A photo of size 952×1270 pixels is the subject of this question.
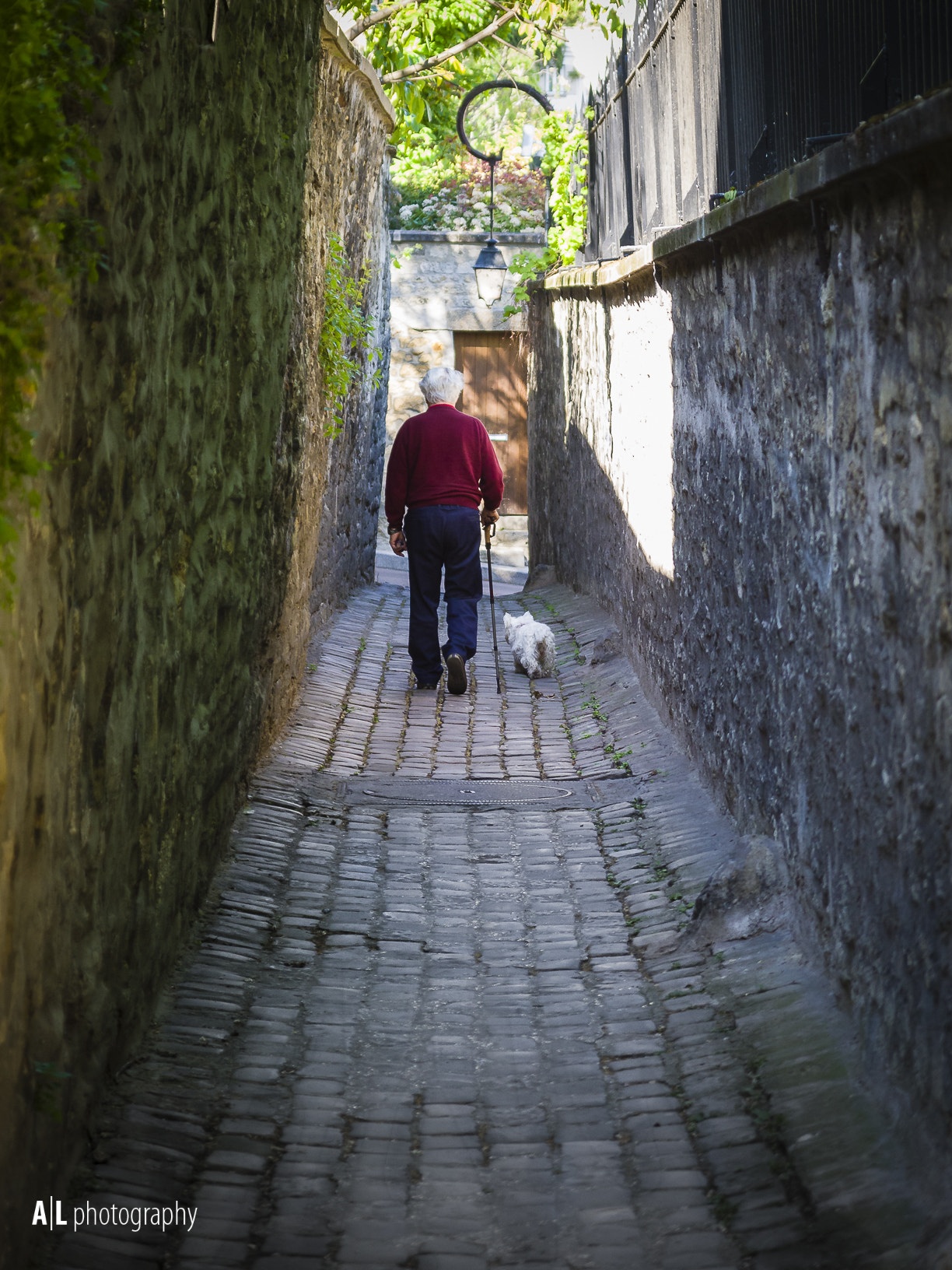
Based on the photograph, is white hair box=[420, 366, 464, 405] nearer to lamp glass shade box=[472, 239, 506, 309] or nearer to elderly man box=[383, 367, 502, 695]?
elderly man box=[383, 367, 502, 695]

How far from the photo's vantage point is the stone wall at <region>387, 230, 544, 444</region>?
55.7ft

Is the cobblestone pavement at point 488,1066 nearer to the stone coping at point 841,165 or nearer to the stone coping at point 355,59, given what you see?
the stone coping at point 841,165

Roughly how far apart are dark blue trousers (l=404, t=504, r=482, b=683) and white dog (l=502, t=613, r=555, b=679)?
35 cm

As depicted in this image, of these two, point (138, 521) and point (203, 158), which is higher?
point (203, 158)

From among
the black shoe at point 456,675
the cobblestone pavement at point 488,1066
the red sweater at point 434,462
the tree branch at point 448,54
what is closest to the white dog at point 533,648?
the black shoe at point 456,675

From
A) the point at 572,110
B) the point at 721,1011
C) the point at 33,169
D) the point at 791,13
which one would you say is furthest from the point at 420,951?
the point at 572,110

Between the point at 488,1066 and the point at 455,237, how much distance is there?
14.9 metres

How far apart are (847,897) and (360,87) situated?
22.2ft

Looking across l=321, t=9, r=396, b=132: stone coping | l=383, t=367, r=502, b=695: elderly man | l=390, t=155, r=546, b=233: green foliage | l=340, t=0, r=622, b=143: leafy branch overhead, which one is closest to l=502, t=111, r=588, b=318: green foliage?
l=340, t=0, r=622, b=143: leafy branch overhead

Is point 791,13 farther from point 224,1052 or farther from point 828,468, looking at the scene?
point 224,1052

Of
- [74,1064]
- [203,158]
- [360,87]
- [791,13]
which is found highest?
[360,87]

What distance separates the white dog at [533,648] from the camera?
7992 mm

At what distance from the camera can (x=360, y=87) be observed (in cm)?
834

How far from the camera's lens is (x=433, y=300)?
17000mm
